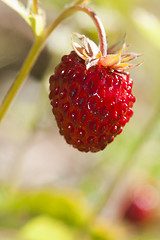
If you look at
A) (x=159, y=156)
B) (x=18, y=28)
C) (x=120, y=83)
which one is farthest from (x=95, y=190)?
(x=120, y=83)

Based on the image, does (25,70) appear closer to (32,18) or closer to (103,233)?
(32,18)

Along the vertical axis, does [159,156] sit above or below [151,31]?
below

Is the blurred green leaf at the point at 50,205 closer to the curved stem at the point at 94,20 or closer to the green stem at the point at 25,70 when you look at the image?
the green stem at the point at 25,70

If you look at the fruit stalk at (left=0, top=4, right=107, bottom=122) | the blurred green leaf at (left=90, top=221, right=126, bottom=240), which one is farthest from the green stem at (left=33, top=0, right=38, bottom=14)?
the blurred green leaf at (left=90, top=221, right=126, bottom=240)

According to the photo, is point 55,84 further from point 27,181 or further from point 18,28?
point 18,28

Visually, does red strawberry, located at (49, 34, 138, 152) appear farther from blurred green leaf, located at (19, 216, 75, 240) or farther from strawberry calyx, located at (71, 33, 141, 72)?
blurred green leaf, located at (19, 216, 75, 240)

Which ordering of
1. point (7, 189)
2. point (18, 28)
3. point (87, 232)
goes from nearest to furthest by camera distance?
point (87, 232) → point (7, 189) → point (18, 28)

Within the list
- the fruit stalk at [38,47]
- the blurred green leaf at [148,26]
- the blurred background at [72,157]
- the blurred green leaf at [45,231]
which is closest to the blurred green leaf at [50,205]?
the blurred background at [72,157]

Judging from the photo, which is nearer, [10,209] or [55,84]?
[55,84]
